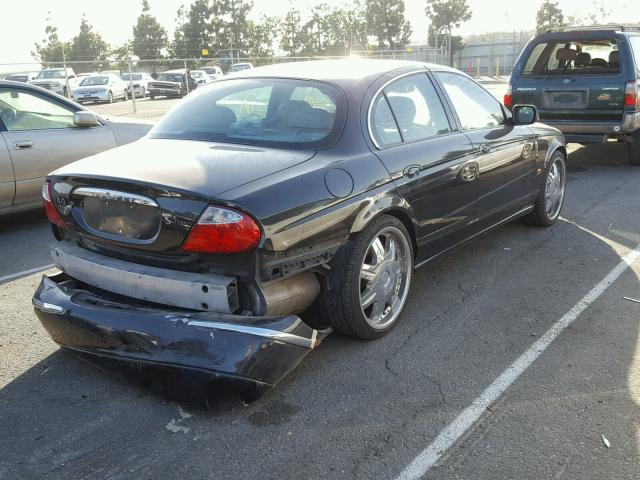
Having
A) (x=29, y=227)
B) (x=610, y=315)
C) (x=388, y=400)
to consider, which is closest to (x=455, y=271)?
(x=610, y=315)

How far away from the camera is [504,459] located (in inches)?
104

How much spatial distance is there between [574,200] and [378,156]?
444 cm

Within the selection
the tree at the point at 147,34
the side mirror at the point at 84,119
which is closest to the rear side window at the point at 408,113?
the side mirror at the point at 84,119

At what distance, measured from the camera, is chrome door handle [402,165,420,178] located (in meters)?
3.84

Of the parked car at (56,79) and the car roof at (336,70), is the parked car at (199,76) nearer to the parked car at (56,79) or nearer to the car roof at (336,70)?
the parked car at (56,79)

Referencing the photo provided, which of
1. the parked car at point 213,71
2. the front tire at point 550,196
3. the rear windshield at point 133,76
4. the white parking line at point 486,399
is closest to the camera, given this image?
the white parking line at point 486,399

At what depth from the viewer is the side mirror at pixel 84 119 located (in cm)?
661

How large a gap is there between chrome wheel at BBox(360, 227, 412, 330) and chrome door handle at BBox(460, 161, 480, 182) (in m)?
0.81

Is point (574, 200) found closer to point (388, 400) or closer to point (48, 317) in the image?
point (388, 400)

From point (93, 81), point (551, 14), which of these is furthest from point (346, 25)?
point (93, 81)

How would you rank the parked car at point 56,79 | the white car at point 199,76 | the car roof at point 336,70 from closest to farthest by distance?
the car roof at point 336,70, the parked car at point 56,79, the white car at point 199,76

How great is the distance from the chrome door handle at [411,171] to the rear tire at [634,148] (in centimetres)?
659

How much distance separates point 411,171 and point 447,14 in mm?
74016

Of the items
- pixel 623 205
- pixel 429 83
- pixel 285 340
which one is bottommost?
pixel 623 205
